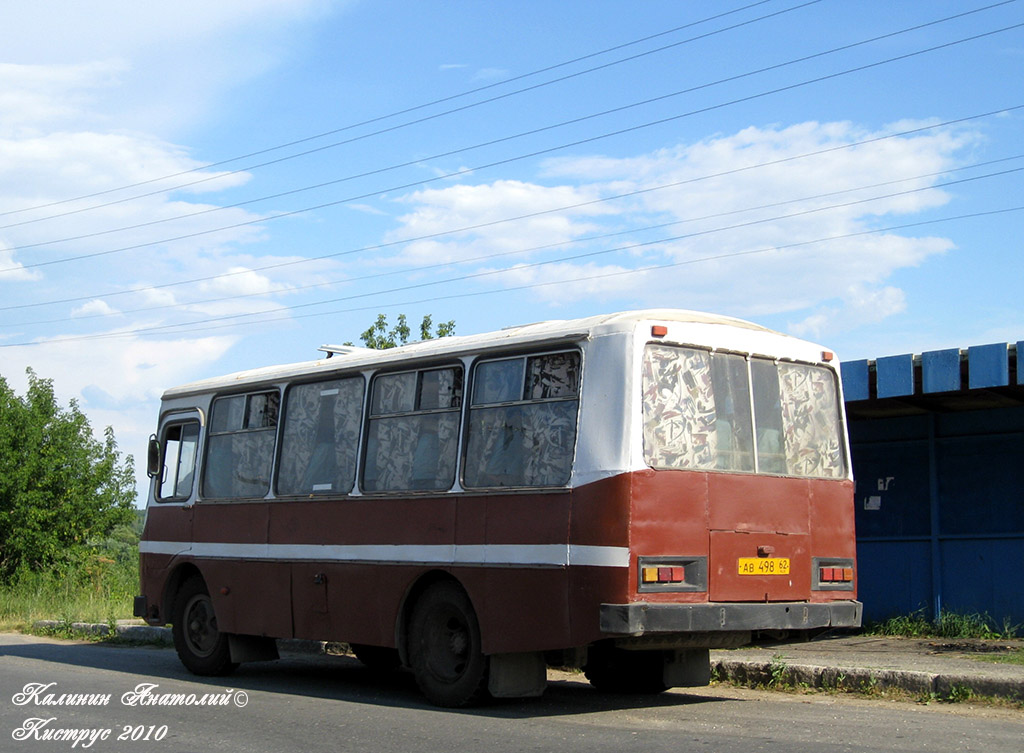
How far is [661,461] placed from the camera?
881 centimetres

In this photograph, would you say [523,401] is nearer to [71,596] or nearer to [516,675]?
[516,675]

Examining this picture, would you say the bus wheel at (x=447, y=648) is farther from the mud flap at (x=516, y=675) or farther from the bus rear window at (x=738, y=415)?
the bus rear window at (x=738, y=415)

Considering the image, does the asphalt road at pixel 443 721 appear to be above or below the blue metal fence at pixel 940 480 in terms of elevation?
below

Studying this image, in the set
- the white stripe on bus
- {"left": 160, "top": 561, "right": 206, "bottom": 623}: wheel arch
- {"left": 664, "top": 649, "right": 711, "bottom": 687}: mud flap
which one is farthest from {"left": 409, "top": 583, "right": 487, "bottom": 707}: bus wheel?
{"left": 160, "top": 561, "right": 206, "bottom": 623}: wheel arch

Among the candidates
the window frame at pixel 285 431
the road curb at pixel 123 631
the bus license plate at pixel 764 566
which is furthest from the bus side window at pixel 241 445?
the bus license plate at pixel 764 566

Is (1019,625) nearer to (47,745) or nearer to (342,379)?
(342,379)

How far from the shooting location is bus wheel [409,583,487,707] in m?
9.59

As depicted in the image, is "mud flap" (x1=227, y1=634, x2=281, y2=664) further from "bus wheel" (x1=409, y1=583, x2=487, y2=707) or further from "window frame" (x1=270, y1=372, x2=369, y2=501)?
"bus wheel" (x1=409, y1=583, x2=487, y2=707)

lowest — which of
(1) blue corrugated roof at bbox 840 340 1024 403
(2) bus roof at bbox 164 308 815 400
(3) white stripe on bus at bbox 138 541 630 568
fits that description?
(3) white stripe on bus at bbox 138 541 630 568

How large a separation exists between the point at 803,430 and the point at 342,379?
4.29 m

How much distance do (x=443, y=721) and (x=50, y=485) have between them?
23.7 metres

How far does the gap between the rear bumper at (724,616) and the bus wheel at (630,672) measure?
60.5 inches

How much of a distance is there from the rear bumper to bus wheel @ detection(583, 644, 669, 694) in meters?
1.54

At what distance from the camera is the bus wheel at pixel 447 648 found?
9586mm
